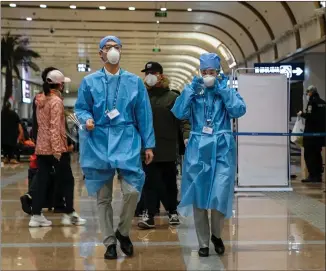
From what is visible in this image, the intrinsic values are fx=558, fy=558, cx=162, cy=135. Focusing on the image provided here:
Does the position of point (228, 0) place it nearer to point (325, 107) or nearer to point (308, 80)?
point (308, 80)

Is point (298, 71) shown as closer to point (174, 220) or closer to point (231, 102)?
point (174, 220)

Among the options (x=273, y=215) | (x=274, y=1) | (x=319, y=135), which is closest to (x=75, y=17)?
(x=274, y=1)

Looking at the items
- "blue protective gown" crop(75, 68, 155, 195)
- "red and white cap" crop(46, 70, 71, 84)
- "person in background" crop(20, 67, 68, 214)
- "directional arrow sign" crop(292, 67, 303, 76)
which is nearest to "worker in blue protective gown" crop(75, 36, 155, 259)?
"blue protective gown" crop(75, 68, 155, 195)

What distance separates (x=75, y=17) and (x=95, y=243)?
16.4 metres

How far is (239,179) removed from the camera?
846cm

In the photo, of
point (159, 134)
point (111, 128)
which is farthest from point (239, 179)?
point (111, 128)

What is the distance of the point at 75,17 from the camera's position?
65.3 feet

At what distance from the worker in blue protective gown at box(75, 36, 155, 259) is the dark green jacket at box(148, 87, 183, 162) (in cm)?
123

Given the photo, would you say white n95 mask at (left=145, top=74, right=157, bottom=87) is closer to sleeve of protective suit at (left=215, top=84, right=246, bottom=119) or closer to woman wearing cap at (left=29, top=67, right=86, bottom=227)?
woman wearing cap at (left=29, top=67, right=86, bottom=227)

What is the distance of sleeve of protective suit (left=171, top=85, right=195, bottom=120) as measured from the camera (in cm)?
401

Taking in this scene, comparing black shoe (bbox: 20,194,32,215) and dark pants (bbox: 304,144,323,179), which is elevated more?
dark pants (bbox: 304,144,323,179)

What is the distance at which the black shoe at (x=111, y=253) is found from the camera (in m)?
3.97

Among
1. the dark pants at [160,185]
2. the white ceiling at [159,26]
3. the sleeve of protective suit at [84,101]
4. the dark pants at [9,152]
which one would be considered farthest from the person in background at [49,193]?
the white ceiling at [159,26]

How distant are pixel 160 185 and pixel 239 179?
3259 mm
